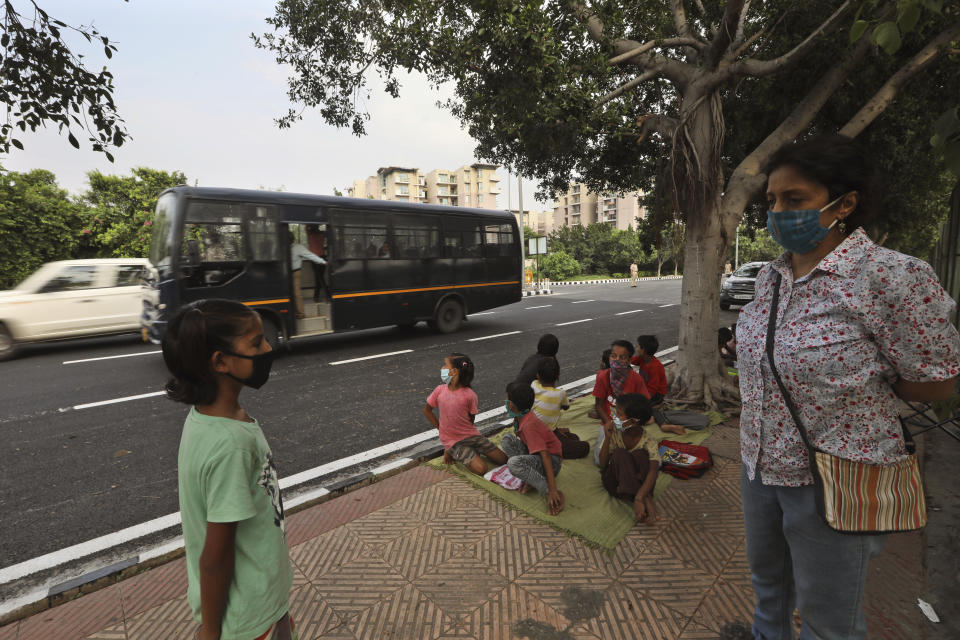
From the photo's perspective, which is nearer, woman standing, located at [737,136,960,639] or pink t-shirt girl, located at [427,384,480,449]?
woman standing, located at [737,136,960,639]

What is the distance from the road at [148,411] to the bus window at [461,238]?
1983 mm

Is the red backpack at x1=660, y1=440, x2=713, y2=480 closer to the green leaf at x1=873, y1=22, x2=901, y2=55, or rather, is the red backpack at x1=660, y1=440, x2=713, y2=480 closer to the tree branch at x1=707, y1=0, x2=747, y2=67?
the green leaf at x1=873, y1=22, x2=901, y2=55

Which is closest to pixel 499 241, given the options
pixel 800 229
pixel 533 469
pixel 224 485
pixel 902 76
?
pixel 902 76

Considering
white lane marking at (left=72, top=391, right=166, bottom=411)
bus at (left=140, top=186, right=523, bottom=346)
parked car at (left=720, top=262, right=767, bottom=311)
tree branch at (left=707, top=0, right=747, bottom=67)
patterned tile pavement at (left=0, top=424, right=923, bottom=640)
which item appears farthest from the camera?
parked car at (left=720, top=262, right=767, bottom=311)

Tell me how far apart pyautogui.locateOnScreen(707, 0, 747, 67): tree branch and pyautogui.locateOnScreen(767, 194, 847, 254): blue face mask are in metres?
4.16

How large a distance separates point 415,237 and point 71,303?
6.72 m

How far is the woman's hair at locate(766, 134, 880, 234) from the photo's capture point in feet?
5.00

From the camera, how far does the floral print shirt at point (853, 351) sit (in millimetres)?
1365

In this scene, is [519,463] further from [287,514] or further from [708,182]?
[708,182]

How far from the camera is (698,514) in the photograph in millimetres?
3330

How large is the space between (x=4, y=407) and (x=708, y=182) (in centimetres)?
873

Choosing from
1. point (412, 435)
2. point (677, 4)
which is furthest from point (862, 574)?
point (677, 4)

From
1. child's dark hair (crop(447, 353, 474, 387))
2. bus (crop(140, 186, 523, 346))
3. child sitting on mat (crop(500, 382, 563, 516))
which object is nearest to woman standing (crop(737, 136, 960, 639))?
child sitting on mat (crop(500, 382, 563, 516))

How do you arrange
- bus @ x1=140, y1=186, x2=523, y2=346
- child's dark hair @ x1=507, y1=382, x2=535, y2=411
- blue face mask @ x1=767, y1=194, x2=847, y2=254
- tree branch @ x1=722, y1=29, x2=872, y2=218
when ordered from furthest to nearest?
bus @ x1=140, y1=186, x2=523, y2=346 → tree branch @ x1=722, y1=29, x2=872, y2=218 → child's dark hair @ x1=507, y1=382, x2=535, y2=411 → blue face mask @ x1=767, y1=194, x2=847, y2=254
